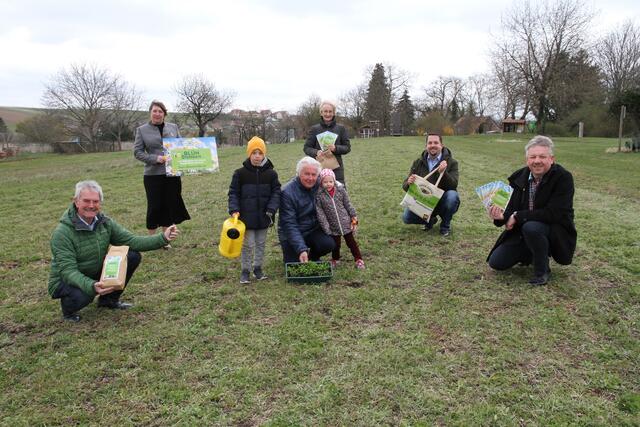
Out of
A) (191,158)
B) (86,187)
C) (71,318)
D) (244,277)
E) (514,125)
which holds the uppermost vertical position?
(514,125)

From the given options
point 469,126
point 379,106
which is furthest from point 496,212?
point 379,106

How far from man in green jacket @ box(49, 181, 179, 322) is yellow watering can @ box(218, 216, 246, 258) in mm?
563

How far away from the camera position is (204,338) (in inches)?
145

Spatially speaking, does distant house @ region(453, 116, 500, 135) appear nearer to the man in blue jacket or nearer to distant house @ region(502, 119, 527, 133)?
distant house @ region(502, 119, 527, 133)

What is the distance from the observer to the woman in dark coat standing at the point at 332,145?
612 cm

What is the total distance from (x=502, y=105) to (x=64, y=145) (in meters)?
53.8

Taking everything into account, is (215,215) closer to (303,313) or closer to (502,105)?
(303,313)

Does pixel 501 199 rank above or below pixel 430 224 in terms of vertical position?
above

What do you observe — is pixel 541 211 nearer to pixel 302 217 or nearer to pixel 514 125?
pixel 302 217

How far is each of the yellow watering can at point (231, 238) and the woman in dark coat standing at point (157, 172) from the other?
6.24 feet

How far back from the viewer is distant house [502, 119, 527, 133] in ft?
158

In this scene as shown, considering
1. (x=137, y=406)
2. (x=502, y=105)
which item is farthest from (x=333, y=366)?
(x=502, y=105)

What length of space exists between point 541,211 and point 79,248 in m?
4.46

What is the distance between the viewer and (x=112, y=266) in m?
3.89
